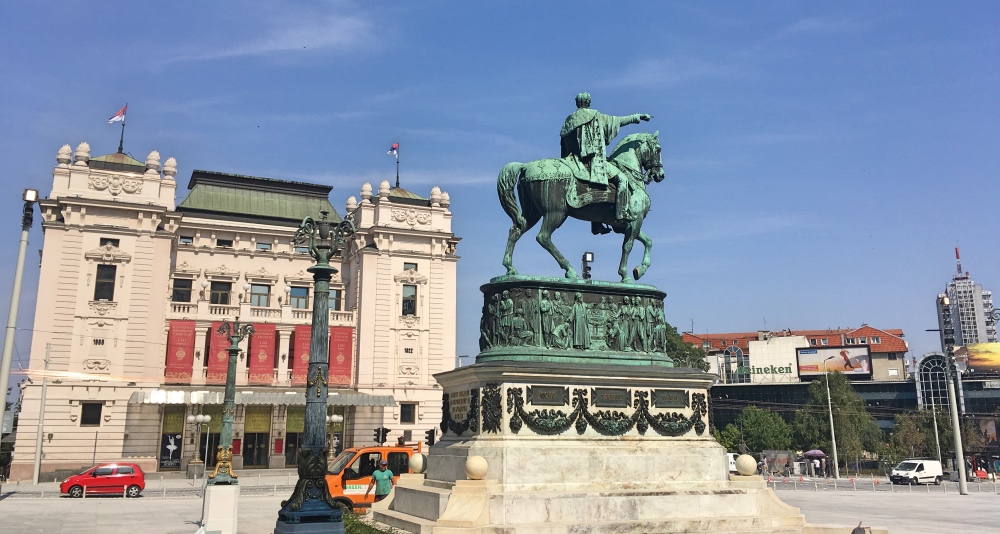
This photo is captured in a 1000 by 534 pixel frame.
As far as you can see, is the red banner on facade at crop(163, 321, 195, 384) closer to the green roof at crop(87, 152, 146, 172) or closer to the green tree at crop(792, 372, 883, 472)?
the green roof at crop(87, 152, 146, 172)

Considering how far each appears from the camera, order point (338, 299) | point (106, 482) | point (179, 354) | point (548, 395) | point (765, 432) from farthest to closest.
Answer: point (765, 432) → point (338, 299) → point (179, 354) → point (106, 482) → point (548, 395)

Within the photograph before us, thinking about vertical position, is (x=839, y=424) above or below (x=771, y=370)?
below

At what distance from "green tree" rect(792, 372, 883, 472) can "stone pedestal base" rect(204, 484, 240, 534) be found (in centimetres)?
5905

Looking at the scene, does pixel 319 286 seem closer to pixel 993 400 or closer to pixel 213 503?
pixel 213 503

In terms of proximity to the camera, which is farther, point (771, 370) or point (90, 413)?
point (771, 370)

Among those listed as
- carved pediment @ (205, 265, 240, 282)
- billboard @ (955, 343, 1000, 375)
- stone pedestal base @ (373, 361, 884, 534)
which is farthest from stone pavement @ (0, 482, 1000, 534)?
billboard @ (955, 343, 1000, 375)

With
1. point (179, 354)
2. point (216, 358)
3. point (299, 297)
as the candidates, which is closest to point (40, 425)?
point (179, 354)

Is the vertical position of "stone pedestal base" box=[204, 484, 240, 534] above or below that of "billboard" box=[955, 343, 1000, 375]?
below

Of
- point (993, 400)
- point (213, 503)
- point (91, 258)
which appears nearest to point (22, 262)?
point (213, 503)

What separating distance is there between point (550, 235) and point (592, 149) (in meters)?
2.24

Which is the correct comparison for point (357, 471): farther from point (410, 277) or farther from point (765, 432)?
point (765, 432)

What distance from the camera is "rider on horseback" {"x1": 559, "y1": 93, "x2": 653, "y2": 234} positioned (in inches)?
688

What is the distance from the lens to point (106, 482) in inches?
1245

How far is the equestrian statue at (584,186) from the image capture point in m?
17.0
